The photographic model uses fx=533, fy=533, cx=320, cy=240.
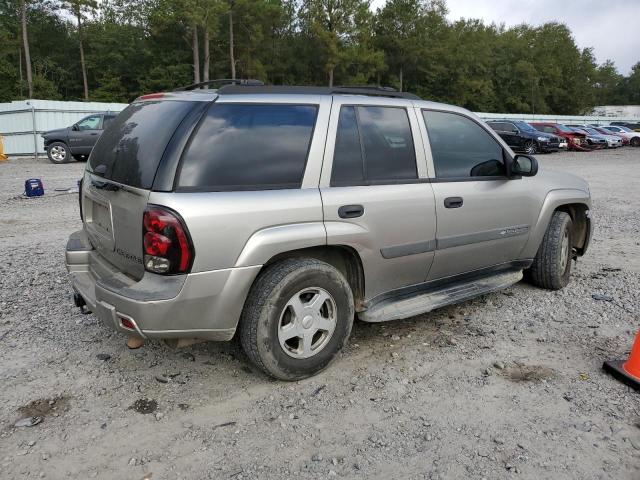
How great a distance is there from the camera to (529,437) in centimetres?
279

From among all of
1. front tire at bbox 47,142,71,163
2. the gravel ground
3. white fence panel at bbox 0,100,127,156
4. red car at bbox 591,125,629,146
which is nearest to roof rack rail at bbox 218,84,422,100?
the gravel ground

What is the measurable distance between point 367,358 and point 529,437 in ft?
3.92

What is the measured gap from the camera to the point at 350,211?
10.9 feet

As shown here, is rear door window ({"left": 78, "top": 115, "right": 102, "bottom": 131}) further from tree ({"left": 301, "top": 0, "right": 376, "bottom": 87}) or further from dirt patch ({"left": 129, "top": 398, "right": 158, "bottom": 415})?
tree ({"left": 301, "top": 0, "right": 376, "bottom": 87})

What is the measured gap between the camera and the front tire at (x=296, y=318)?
3.07 m

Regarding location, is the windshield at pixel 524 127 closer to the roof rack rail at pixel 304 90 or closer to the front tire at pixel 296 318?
the roof rack rail at pixel 304 90

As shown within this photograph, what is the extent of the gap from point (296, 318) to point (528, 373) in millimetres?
1571

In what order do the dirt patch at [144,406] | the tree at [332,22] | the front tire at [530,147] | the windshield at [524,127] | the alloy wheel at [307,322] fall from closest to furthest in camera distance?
the dirt patch at [144,406], the alloy wheel at [307,322], the front tire at [530,147], the windshield at [524,127], the tree at [332,22]

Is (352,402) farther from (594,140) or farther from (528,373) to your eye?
(594,140)

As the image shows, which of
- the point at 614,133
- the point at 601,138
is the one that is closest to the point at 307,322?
the point at 601,138

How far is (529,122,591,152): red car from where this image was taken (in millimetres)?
28938

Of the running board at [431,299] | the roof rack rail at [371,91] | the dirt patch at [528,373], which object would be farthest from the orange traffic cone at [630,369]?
the roof rack rail at [371,91]

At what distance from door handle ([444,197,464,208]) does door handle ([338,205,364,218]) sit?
2.64ft

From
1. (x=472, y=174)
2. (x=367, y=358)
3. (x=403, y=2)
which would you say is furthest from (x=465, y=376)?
(x=403, y=2)
